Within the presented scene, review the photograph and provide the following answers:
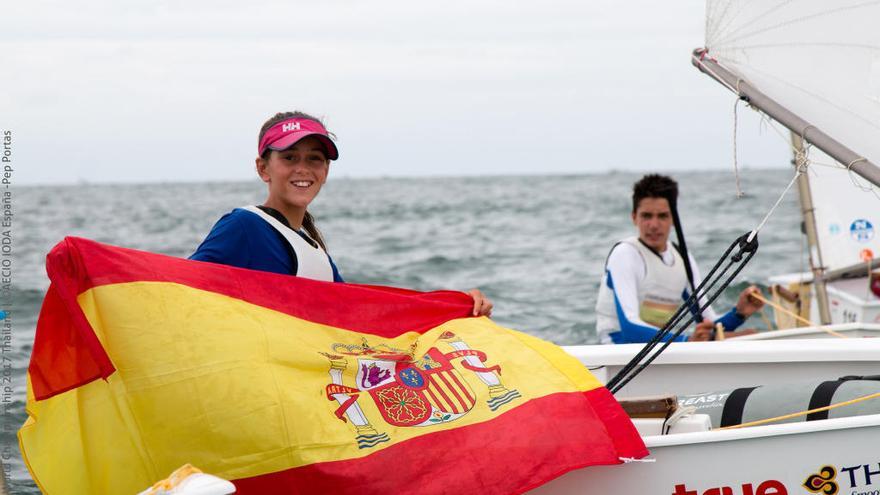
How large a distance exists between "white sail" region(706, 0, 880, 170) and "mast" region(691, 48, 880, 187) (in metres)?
0.04

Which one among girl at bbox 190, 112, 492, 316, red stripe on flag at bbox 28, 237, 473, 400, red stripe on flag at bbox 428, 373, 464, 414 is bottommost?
red stripe on flag at bbox 428, 373, 464, 414

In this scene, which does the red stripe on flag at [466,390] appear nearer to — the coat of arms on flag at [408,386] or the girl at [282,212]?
the coat of arms on flag at [408,386]

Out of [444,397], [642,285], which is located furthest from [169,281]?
[642,285]

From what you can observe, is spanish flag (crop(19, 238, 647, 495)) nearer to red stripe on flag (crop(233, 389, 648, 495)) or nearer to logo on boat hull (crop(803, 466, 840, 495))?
red stripe on flag (crop(233, 389, 648, 495))

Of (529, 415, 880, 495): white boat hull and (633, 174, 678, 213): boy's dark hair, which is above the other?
(633, 174, 678, 213): boy's dark hair

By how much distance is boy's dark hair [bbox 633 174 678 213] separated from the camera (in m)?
5.10

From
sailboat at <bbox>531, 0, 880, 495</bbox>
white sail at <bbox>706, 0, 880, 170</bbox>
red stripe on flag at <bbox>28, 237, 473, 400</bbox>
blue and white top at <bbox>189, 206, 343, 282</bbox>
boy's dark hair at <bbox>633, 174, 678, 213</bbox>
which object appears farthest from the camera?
boy's dark hair at <bbox>633, 174, 678, 213</bbox>

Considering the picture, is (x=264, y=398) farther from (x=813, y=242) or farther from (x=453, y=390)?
(x=813, y=242)

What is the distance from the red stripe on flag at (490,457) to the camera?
261cm

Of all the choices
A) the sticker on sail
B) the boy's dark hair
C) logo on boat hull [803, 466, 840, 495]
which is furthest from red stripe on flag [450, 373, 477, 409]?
the sticker on sail

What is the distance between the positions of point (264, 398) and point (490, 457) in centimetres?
60

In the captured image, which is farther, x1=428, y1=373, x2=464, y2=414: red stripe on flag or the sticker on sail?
the sticker on sail

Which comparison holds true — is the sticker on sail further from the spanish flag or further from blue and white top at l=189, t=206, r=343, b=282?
blue and white top at l=189, t=206, r=343, b=282

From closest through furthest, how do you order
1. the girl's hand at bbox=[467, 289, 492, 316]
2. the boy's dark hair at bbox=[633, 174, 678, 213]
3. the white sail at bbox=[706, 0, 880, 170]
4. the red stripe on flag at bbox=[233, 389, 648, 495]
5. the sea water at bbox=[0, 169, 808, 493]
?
1. the red stripe on flag at bbox=[233, 389, 648, 495]
2. the girl's hand at bbox=[467, 289, 492, 316]
3. the white sail at bbox=[706, 0, 880, 170]
4. the boy's dark hair at bbox=[633, 174, 678, 213]
5. the sea water at bbox=[0, 169, 808, 493]
